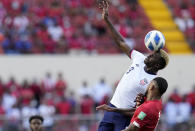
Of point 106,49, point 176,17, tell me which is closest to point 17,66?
point 106,49

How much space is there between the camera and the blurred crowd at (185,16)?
81.0 ft

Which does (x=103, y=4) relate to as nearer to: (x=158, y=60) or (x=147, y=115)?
(x=158, y=60)

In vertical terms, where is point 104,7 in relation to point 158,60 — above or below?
above

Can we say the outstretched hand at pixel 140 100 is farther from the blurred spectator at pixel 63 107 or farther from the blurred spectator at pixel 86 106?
the blurred spectator at pixel 86 106

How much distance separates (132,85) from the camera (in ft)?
31.2

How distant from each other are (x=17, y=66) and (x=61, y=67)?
4.75 feet

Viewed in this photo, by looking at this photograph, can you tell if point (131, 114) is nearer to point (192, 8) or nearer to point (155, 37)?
point (155, 37)

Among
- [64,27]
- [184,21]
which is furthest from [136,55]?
[184,21]

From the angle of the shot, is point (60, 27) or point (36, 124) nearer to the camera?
point (36, 124)

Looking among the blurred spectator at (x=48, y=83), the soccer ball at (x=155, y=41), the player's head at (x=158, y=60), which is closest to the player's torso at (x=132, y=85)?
the player's head at (x=158, y=60)

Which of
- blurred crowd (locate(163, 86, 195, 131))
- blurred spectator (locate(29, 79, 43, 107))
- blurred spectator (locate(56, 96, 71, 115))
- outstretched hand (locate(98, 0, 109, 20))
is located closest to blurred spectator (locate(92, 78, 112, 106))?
blurred spectator (locate(56, 96, 71, 115))

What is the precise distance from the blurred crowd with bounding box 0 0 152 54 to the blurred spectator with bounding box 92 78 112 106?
6.43 ft

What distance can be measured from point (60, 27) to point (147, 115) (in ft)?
47.9

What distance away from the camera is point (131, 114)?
954 cm
